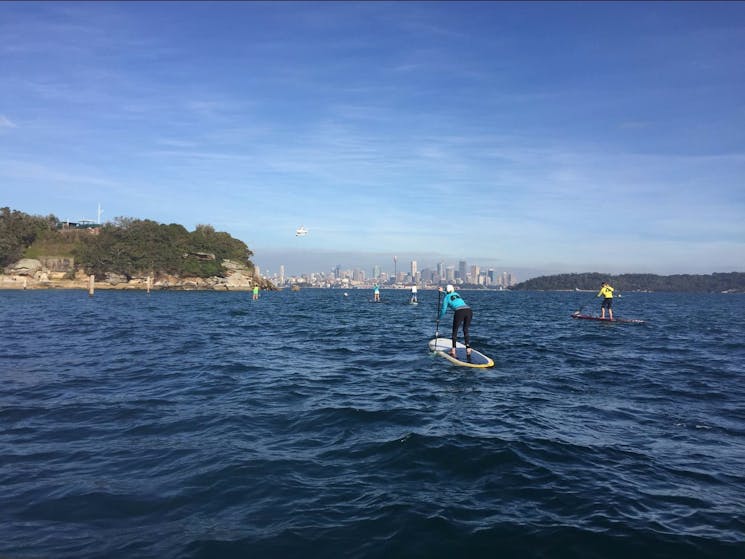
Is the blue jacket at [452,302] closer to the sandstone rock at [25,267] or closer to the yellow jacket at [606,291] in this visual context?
the yellow jacket at [606,291]

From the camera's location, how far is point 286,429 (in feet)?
29.6

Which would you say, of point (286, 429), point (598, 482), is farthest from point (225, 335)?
point (598, 482)

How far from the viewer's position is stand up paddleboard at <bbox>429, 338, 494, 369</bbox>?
16.0 metres

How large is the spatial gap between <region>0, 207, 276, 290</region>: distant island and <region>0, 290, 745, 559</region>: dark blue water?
294 ft

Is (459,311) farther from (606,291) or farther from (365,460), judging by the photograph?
(606,291)

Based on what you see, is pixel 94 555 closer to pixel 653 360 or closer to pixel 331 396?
pixel 331 396

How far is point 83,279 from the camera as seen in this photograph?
107 m

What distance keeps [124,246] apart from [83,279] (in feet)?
40.3

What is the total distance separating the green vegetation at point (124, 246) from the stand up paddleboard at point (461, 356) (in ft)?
359

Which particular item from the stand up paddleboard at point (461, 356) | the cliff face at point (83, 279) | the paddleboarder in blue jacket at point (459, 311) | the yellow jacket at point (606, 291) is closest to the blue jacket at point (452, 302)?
the paddleboarder in blue jacket at point (459, 311)

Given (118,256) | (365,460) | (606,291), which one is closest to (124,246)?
(118,256)

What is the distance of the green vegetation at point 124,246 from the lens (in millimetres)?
106062

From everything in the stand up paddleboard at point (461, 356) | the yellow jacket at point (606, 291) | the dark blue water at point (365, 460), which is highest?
the yellow jacket at point (606, 291)

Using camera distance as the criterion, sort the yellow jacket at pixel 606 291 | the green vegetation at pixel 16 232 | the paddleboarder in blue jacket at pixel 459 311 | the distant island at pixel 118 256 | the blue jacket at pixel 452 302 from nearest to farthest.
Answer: the paddleboarder in blue jacket at pixel 459 311 → the blue jacket at pixel 452 302 → the yellow jacket at pixel 606 291 → the green vegetation at pixel 16 232 → the distant island at pixel 118 256
